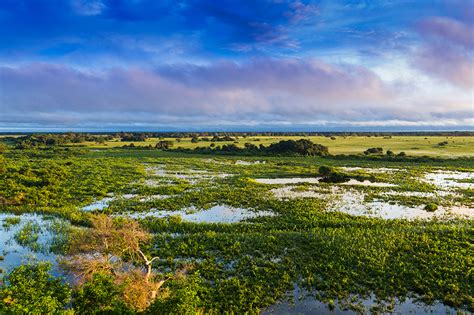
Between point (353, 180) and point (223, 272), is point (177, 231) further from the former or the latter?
point (353, 180)

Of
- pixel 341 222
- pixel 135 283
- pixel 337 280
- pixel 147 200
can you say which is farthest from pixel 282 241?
pixel 147 200

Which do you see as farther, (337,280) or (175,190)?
(175,190)

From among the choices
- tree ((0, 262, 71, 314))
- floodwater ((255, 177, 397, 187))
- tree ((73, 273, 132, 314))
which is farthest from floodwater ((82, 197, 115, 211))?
floodwater ((255, 177, 397, 187))

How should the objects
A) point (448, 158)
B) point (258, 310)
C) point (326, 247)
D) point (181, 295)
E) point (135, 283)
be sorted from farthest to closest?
point (448, 158) < point (326, 247) < point (258, 310) < point (135, 283) < point (181, 295)

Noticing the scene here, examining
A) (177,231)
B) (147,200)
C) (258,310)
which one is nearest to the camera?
(258,310)

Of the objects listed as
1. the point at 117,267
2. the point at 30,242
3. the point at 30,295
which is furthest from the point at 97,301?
the point at 30,242

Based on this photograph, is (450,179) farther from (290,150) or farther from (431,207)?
(290,150)
